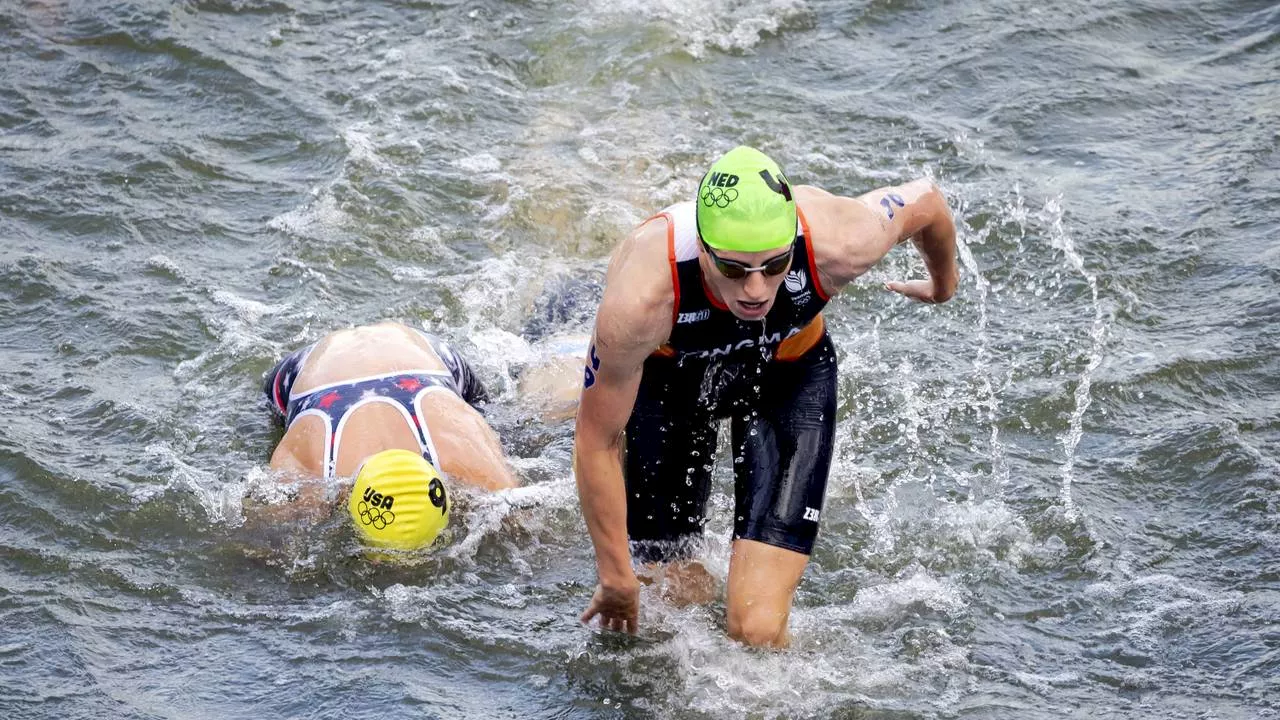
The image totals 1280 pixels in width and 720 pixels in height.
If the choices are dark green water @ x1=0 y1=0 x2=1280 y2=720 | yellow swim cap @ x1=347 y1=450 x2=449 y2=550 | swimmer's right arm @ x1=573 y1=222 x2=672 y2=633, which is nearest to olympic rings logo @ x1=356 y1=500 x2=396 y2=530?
yellow swim cap @ x1=347 y1=450 x2=449 y2=550

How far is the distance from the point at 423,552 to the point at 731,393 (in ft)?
5.98

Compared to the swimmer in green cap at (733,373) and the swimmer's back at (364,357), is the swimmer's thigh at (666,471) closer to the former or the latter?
the swimmer in green cap at (733,373)

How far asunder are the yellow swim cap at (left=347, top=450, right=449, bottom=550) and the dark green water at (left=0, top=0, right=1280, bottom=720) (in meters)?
0.26

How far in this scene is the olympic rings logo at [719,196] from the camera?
196 inches

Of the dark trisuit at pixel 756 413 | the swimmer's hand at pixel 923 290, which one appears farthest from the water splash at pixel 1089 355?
the dark trisuit at pixel 756 413

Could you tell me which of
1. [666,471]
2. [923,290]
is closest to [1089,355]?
[923,290]

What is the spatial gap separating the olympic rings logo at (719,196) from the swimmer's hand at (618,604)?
4.66ft

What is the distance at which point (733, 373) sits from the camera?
5641 millimetres

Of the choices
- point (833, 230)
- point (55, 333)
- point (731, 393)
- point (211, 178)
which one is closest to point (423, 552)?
point (731, 393)

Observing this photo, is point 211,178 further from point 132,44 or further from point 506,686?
point 506,686

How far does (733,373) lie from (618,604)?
971 millimetres

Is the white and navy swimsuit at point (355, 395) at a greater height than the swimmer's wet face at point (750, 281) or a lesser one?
lesser

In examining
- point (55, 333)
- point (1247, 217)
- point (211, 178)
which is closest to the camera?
point (55, 333)

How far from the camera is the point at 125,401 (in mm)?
8000
